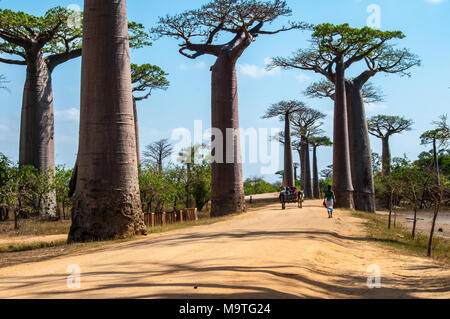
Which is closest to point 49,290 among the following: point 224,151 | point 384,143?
point 224,151

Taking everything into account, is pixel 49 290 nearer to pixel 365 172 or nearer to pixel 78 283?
pixel 78 283

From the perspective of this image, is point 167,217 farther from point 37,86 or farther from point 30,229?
point 37,86

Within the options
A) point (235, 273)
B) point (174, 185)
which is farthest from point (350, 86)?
point (235, 273)

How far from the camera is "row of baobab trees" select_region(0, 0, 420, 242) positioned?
9000mm

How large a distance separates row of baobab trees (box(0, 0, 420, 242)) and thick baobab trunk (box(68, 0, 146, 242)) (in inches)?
0.8

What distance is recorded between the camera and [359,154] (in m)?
21.3

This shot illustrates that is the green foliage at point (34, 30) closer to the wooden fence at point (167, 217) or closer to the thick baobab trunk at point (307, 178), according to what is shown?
the wooden fence at point (167, 217)

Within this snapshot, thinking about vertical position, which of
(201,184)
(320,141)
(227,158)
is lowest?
(201,184)

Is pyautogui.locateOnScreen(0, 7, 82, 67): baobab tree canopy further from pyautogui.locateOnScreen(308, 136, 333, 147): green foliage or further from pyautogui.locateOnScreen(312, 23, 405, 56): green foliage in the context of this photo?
pyautogui.locateOnScreen(308, 136, 333, 147): green foliage

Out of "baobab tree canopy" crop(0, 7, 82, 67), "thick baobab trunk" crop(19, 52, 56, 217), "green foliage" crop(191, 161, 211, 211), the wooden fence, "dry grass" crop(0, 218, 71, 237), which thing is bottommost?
"dry grass" crop(0, 218, 71, 237)

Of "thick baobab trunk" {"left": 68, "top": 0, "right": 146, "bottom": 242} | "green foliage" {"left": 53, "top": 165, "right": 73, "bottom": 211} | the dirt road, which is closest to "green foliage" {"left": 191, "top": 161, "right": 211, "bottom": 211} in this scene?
"green foliage" {"left": 53, "top": 165, "right": 73, "bottom": 211}

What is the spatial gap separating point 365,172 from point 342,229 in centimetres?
1184

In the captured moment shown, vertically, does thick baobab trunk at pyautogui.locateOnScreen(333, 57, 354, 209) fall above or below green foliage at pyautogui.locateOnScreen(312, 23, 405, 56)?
below

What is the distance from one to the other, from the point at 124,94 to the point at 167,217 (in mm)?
6197
